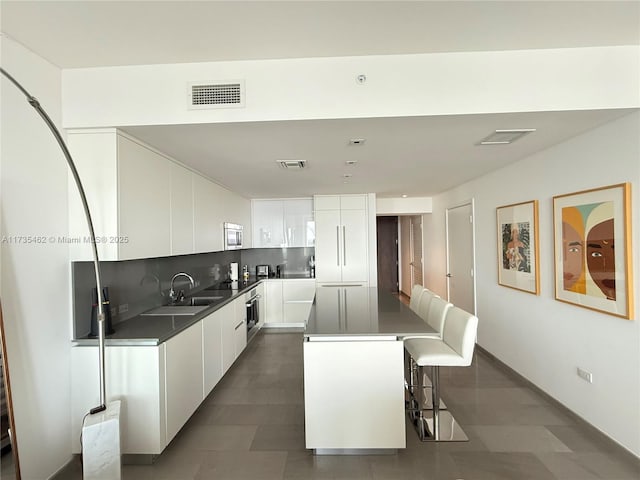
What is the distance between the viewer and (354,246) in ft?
17.7

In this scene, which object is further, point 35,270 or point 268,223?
point 268,223

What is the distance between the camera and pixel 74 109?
2094 millimetres

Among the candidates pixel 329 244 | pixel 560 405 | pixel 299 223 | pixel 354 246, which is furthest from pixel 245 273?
pixel 560 405

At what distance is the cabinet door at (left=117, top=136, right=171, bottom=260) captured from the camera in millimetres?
2191

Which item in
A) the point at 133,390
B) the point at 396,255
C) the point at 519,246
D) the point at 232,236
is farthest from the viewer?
the point at 396,255

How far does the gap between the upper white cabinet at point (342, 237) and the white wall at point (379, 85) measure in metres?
3.43

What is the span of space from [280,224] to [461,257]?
10.4 ft

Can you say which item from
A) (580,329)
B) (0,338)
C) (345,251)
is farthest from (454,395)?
(0,338)

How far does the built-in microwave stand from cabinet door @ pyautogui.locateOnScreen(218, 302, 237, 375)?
0.98m

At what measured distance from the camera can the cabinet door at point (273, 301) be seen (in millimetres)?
5543

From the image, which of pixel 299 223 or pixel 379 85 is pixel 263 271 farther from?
pixel 379 85

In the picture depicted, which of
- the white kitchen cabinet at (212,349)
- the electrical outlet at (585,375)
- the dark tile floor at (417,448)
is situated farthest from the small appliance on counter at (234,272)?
the electrical outlet at (585,375)

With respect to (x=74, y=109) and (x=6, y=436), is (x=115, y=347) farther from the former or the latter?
(x=74, y=109)

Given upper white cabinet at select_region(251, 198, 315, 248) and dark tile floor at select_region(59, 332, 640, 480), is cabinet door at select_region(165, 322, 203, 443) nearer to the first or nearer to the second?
dark tile floor at select_region(59, 332, 640, 480)
